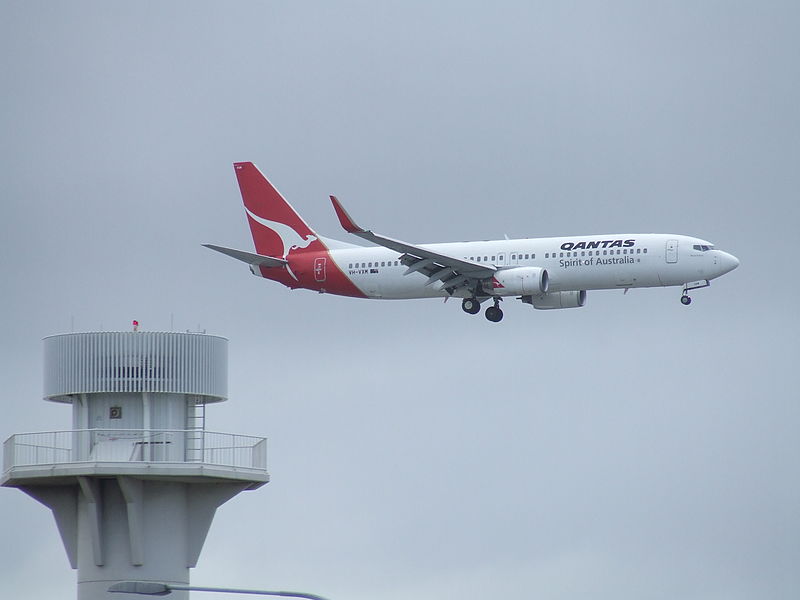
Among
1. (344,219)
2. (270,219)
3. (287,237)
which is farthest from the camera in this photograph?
(270,219)

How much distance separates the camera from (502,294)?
7525 centimetres

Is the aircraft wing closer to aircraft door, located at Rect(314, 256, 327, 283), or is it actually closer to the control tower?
aircraft door, located at Rect(314, 256, 327, 283)

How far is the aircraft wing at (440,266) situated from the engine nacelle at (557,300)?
10.2ft

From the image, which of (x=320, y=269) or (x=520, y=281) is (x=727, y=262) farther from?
(x=320, y=269)

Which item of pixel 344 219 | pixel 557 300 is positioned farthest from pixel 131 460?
pixel 557 300

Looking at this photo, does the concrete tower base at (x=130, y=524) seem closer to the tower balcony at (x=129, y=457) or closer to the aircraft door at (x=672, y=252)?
the tower balcony at (x=129, y=457)

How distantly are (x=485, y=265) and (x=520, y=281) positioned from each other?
268cm

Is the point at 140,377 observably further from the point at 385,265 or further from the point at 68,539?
the point at 385,265

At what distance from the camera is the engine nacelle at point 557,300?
255 feet

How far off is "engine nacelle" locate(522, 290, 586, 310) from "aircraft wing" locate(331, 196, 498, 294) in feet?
10.2

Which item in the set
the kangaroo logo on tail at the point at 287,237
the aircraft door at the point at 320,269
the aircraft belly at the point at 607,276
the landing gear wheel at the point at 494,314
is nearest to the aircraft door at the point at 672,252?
the aircraft belly at the point at 607,276

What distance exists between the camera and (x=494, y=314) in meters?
77.0

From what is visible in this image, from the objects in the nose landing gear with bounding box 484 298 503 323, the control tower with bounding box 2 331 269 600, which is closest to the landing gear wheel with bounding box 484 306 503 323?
the nose landing gear with bounding box 484 298 503 323

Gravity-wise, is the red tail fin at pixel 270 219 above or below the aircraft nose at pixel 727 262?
above
